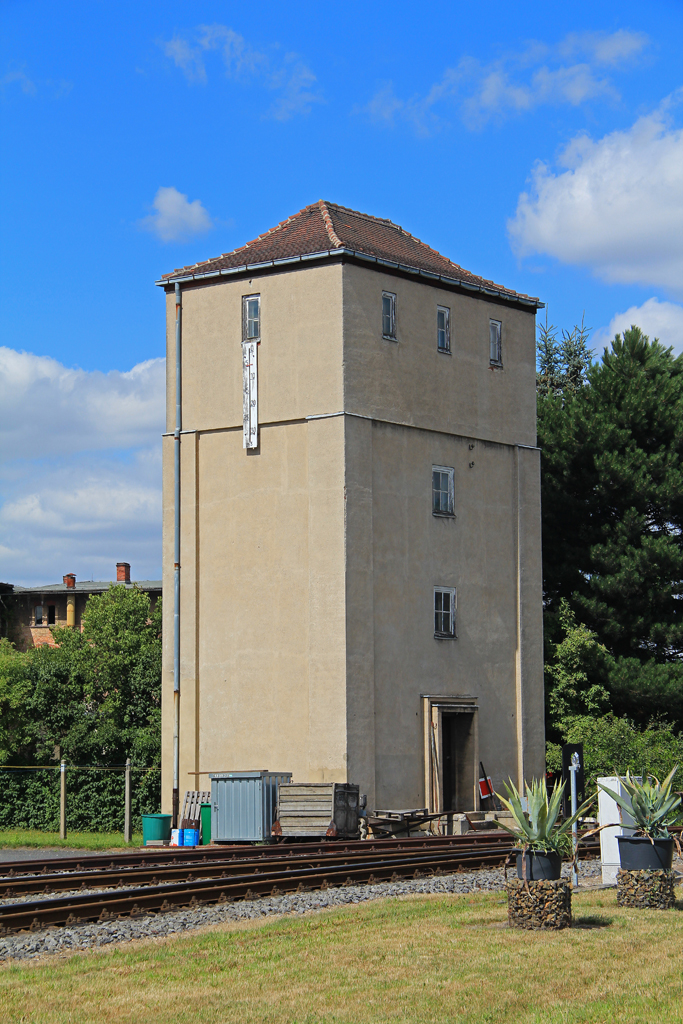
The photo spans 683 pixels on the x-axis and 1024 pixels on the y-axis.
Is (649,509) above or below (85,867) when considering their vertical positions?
above

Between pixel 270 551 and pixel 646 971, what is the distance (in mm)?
20900

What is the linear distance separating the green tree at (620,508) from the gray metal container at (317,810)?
39.5ft

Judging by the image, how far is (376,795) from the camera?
3092 cm

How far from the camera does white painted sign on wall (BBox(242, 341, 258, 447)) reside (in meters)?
33.1

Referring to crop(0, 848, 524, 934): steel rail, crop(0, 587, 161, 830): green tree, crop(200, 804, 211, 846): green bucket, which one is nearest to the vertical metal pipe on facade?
crop(200, 804, 211, 846): green bucket

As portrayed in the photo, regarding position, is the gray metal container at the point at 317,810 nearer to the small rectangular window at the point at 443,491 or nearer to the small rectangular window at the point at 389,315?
the small rectangular window at the point at 443,491

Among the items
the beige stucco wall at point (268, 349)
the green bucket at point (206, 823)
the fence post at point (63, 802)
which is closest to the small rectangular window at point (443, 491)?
the beige stucco wall at point (268, 349)

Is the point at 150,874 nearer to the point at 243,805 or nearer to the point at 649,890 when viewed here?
the point at 649,890

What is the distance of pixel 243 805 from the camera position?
29516 mm

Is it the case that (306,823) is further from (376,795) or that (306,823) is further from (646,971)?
(646,971)

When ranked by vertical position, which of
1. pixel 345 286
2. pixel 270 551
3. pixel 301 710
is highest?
pixel 345 286

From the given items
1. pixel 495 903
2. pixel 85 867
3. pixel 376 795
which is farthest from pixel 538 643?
pixel 495 903

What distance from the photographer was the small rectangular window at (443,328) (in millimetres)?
34594

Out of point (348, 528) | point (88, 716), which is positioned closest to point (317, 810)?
point (348, 528)
